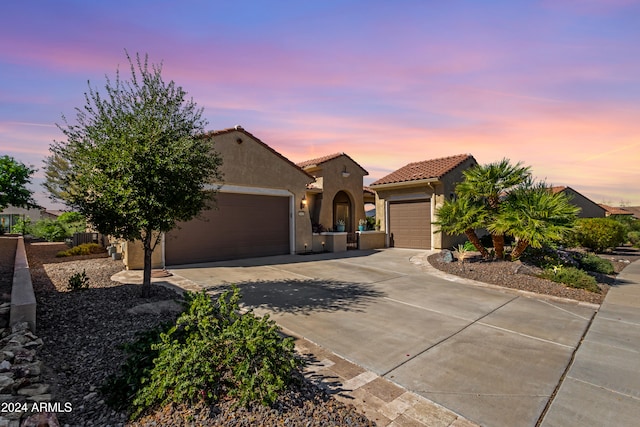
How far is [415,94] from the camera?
394 inches

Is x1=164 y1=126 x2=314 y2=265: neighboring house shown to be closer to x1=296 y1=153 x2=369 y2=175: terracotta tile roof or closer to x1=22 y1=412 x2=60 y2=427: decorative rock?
x1=296 y1=153 x2=369 y2=175: terracotta tile roof

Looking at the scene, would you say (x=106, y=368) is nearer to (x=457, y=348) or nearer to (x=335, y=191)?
(x=457, y=348)

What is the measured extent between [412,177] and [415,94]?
6.71 metres

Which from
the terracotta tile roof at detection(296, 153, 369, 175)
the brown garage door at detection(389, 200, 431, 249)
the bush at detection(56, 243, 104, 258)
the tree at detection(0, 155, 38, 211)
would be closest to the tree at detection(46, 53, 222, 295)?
the bush at detection(56, 243, 104, 258)

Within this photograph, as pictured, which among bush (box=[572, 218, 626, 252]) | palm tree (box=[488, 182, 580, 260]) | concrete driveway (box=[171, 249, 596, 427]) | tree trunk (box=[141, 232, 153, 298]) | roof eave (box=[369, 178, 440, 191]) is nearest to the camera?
concrete driveway (box=[171, 249, 596, 427])

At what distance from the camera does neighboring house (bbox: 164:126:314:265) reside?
10898 mm

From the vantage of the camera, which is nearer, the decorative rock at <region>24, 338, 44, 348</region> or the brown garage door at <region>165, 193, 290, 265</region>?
the decorative rock at <region>24, 338, 44, 348</region>

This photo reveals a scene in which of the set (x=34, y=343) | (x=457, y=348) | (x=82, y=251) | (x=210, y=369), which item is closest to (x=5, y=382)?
(x=34, y=343)

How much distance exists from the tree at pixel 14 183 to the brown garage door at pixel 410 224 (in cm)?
1994

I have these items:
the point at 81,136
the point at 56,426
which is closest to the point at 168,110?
the point at 81,136

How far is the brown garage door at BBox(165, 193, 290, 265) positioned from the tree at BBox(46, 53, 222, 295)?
13.9ft

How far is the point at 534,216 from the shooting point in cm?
931

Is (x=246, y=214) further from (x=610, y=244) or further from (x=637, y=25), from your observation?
(x=610, y=244)

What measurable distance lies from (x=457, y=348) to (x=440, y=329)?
70 centimetres
